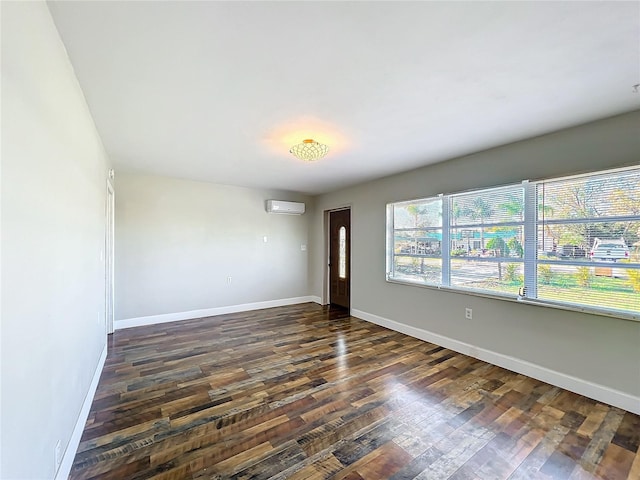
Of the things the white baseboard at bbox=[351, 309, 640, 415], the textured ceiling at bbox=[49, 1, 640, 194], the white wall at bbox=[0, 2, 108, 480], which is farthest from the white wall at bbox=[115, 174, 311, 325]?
the white baseboard at bbox=[351, 309, 640, 415]

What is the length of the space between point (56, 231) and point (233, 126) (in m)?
1.57

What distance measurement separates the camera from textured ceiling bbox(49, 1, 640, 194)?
130 cm

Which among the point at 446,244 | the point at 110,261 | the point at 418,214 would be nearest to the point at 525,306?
the point at 446,244

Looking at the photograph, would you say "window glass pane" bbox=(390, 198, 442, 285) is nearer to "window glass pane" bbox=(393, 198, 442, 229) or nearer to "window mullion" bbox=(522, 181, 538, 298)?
"window glass pane" bbox=(393, 198, 442, 229)

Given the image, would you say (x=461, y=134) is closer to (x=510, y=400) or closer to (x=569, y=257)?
(x=569, y=257)

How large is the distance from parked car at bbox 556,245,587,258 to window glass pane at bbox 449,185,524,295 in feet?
1.03

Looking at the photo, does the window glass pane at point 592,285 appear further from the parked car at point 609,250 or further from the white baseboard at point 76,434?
the white baseboard at point 76,434

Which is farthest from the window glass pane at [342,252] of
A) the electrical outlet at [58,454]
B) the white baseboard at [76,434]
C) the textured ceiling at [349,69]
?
the electrical outlet at [58,454]

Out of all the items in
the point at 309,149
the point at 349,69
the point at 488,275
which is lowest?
the point at 488,275

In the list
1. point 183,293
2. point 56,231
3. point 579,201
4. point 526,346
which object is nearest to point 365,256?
point 526,346

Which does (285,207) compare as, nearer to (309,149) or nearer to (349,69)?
(309,149)

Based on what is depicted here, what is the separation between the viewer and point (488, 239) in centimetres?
319

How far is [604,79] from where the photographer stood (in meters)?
1.81

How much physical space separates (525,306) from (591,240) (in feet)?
2.80
